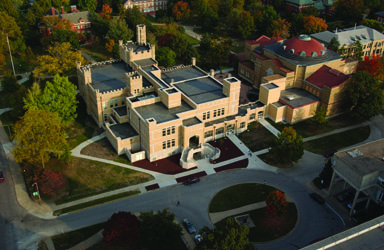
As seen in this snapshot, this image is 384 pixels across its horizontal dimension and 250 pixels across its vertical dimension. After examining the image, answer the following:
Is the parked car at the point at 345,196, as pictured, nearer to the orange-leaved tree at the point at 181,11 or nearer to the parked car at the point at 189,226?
the parked car at the point at 189,226

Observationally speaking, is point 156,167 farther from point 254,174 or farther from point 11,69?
point 11,69

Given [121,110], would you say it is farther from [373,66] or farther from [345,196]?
[373,66]

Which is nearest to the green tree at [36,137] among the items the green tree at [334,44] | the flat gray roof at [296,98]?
the flat gray roof at [296,98]

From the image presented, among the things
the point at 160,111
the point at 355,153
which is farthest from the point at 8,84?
the point at 355,153

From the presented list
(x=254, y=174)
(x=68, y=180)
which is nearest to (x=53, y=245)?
(x=68, y=180)

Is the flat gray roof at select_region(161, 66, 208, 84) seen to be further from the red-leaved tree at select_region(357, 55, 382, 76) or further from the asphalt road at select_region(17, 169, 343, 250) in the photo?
the red-leaved tree at select_region(357, 55, 382, 76)
